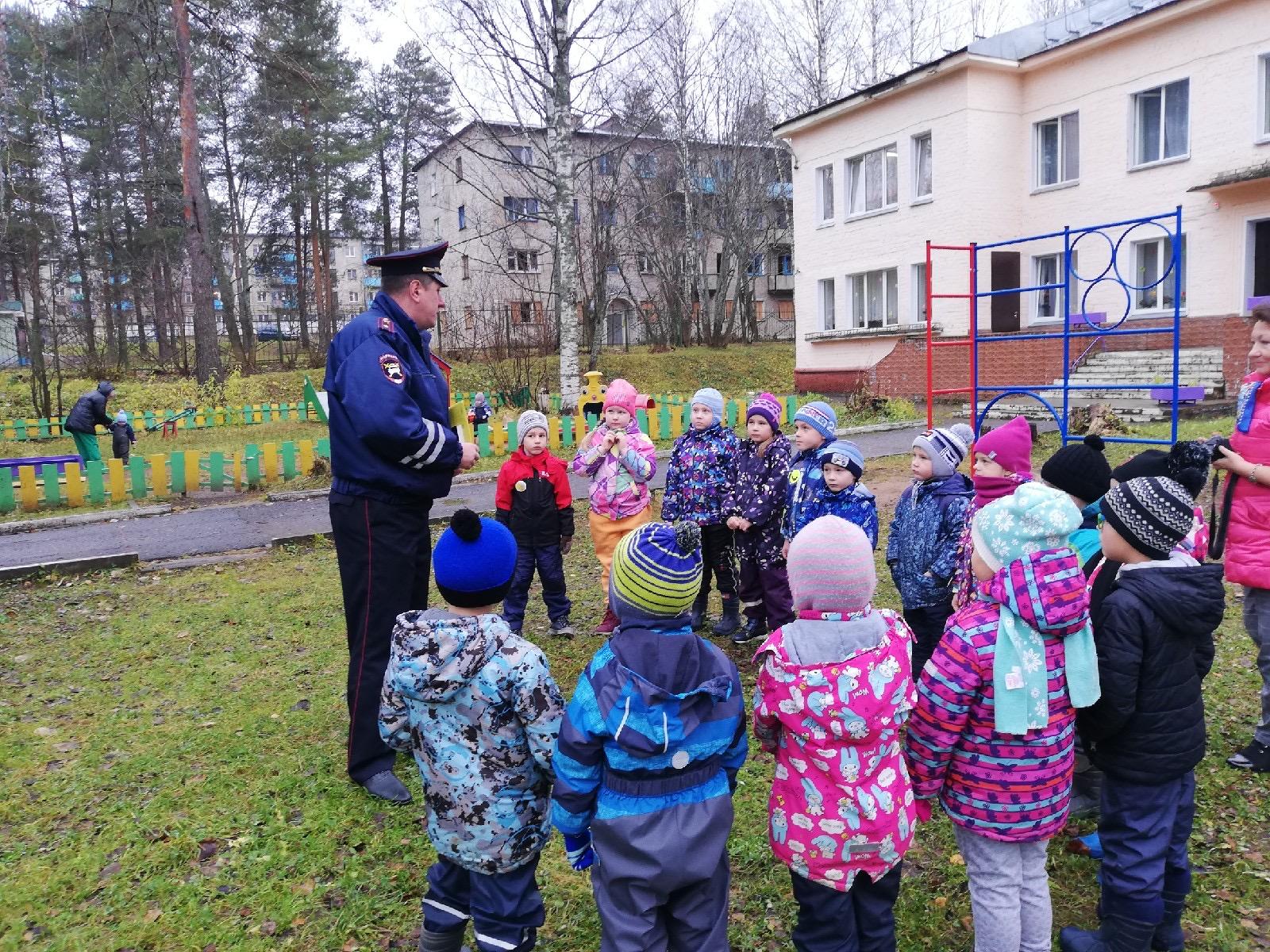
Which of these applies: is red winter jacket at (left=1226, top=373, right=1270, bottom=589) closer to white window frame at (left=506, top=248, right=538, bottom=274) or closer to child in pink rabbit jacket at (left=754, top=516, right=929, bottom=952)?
child in pink rabbit jacket at (left=754, top=516, right=929, bottom=952)

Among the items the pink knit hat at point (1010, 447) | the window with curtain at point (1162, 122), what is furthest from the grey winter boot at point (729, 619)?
the window with curtain at point (1162, 122)

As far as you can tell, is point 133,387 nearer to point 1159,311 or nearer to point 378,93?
point 378,93

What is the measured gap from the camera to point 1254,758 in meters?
3.73

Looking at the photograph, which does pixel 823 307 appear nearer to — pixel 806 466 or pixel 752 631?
pixel 752 631

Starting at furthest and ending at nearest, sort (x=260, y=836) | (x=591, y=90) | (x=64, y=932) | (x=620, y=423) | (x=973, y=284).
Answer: (x=591, y=90), (x=973, y=284), (x=620, y=423), (x=260, y=836), (x=64, y=932)

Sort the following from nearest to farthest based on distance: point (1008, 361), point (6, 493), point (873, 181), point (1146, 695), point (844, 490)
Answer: point (1146, 695), point (844, 490), point (6, 493), point (1008, 361), point (873, 181)

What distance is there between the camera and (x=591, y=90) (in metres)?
17.3

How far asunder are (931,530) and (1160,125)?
17834 millimetres

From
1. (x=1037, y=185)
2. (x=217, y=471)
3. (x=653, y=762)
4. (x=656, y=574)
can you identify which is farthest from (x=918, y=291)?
(x=653, y=762)

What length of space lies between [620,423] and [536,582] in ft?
7.64

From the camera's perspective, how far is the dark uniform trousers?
11.5 feet

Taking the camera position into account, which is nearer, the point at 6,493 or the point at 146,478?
the point at 6,493

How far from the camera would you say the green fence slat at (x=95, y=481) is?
1118 centimetres

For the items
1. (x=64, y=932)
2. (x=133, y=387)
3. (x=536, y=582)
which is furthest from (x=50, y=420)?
(x=64, y=932)
